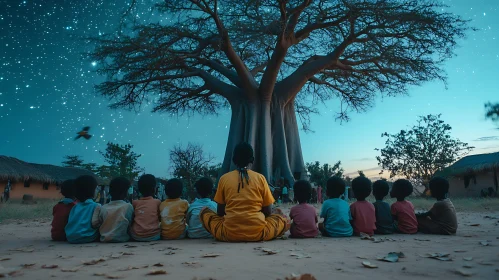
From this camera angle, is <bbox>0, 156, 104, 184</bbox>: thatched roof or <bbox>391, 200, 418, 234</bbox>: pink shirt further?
<bbox>0, 156, 104, 184</bbox>: thatched roof

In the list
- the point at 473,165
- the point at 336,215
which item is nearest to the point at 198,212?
the point at 336,215

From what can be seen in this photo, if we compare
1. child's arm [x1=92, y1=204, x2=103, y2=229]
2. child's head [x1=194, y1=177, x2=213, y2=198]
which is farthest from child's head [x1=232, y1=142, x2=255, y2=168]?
child's arm [x1=92, y1=204, x2=103, y2=229]

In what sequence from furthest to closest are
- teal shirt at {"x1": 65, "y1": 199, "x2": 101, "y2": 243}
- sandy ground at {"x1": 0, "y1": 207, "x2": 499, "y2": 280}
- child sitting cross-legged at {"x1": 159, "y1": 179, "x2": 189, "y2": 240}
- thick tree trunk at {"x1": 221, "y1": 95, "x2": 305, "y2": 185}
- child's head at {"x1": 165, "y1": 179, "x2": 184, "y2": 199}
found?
thick tree trunk at {"x1": 221, "y1": 95, "x2": 305, "y2": 185}, child's head at {"x1": 165, "y1": 179, "x2": 184, "y2": 199}, child sitting cross-legged at {"x1": 159, "y1": 179, "x2": 189, "y2": 240}, teal shirt at {"x1": 65, "y1": 199, "x2": 101, "y2": 243}, sandy ground at {"x1": 0, "y1": 207, "x2": 499, "y2": 280}

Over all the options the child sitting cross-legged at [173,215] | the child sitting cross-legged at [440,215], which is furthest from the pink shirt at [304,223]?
the child sitting cross-legged at [440,215]

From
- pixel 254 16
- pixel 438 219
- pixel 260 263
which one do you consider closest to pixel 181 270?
pixel 260 263

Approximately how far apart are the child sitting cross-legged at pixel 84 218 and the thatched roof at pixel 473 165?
2173 centimetres

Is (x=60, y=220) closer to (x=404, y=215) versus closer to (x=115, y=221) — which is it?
(x=115, y=221)

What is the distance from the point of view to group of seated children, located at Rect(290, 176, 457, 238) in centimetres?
471

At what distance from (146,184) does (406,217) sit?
3.68 m

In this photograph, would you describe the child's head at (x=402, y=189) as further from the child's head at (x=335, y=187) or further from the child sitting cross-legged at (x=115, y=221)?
the child sitting cross-legged at (x=115, y=221)

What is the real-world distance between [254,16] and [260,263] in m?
9.44

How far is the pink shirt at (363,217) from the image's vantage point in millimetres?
4750

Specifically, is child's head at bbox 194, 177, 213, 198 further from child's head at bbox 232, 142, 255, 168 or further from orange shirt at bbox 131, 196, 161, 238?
child's head at bbox 232, 142, 255, 168

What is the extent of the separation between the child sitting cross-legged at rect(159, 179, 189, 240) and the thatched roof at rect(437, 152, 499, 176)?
20739 millimetres
